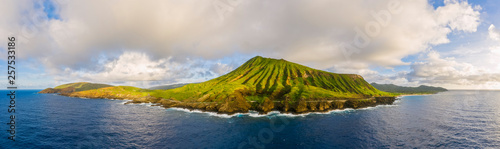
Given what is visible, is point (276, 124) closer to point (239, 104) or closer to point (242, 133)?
point (242, 133)

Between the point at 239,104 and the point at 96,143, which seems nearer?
the point at 96,143

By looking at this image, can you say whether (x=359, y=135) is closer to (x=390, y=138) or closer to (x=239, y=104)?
(x=390, y=138)

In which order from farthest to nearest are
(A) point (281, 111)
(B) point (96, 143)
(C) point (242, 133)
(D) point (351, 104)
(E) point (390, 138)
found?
(D) point (351, 104) < (A) point (281, 111) < (C) point (242, 133) < (E) point (390, 138) < (B) point (96, 143)

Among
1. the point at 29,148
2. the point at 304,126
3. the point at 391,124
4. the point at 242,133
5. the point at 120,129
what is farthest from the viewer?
the point at 391,124

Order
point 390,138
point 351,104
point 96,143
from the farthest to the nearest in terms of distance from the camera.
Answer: point 351,104 < point 390,138 < point 96,143

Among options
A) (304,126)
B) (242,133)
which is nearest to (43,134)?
(242,133)

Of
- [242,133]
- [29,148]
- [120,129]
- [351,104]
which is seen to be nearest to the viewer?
[29,148]

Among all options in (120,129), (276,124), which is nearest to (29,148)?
(120,129)

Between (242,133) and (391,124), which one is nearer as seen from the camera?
(242,133)

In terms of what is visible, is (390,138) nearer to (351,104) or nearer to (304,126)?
(304,126)
